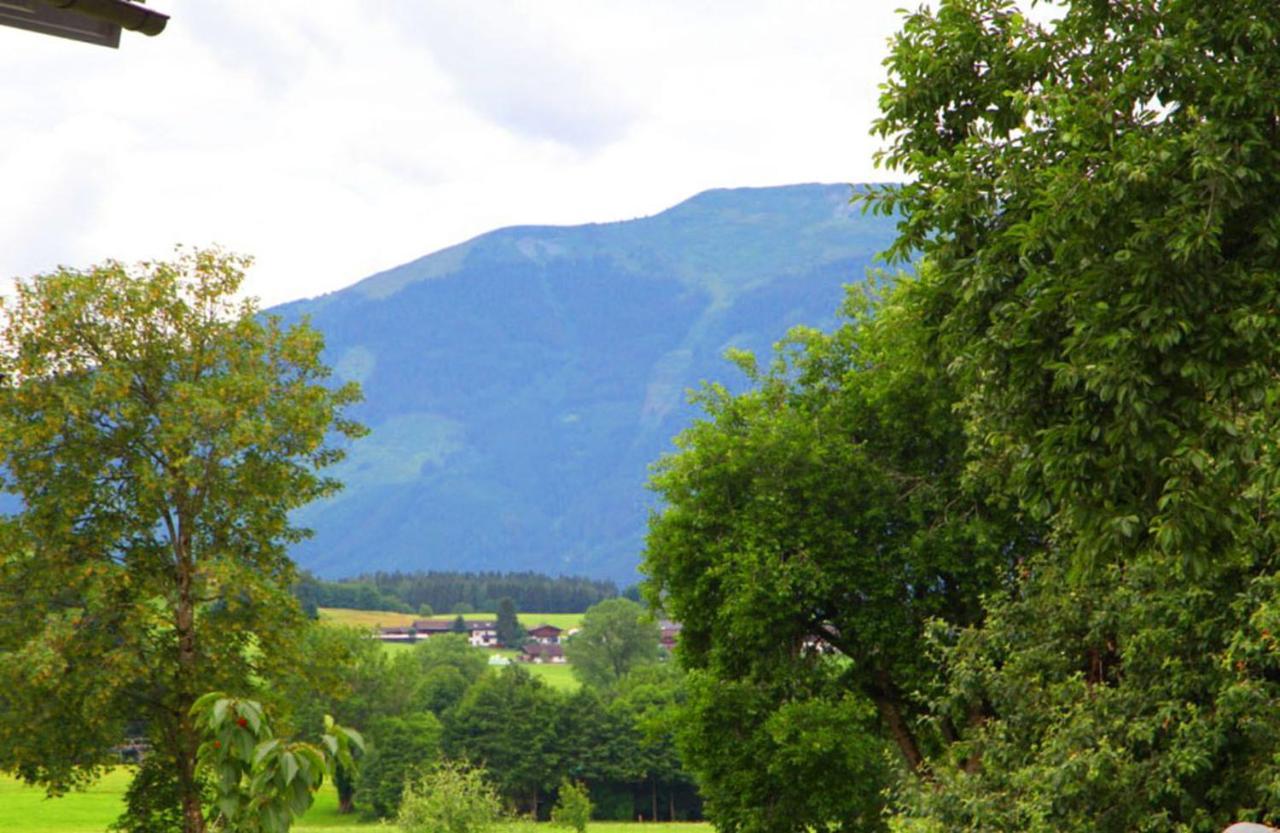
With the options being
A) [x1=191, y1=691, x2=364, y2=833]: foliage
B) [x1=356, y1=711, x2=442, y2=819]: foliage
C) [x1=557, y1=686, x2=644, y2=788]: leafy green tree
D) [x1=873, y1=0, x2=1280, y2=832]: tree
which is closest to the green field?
[x1=356, y1=711, x2=442, y2=819]: foliage

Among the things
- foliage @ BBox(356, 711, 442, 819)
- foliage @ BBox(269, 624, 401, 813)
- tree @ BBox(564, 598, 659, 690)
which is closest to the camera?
foliage @ BBox(269, 624, 401, 813)

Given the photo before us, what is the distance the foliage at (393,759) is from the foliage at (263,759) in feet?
307

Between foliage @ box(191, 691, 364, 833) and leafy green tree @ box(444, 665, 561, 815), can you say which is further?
leafy green tree @ box(444, 665, 561, 815)

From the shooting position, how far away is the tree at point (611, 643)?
15000cm

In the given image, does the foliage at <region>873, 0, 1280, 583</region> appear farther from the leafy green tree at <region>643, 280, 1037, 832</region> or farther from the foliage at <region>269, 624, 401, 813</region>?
the foliage at <region>269, 624, 401, 813</region>

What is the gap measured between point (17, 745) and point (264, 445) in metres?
8.62

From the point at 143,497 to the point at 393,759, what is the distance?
73684 mm

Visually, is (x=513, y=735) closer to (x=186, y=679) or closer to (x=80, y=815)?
(x=80, y=815)

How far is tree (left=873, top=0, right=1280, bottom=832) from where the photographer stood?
1070 cm

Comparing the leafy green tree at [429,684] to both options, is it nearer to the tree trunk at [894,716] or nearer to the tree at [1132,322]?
the tree trunk at [894,716]

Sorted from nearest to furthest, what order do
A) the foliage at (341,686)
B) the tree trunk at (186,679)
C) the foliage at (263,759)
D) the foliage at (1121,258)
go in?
the foliage at (263,759)
the foliage at (1121,258)
the tree trunk at (186,679)
the foliage at (341,686)

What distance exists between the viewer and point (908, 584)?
3092cm

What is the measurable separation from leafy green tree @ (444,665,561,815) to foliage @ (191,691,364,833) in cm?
9347

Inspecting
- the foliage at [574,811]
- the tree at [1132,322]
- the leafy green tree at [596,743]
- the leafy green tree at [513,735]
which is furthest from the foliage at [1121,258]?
the leafy green tree at [513,735]
